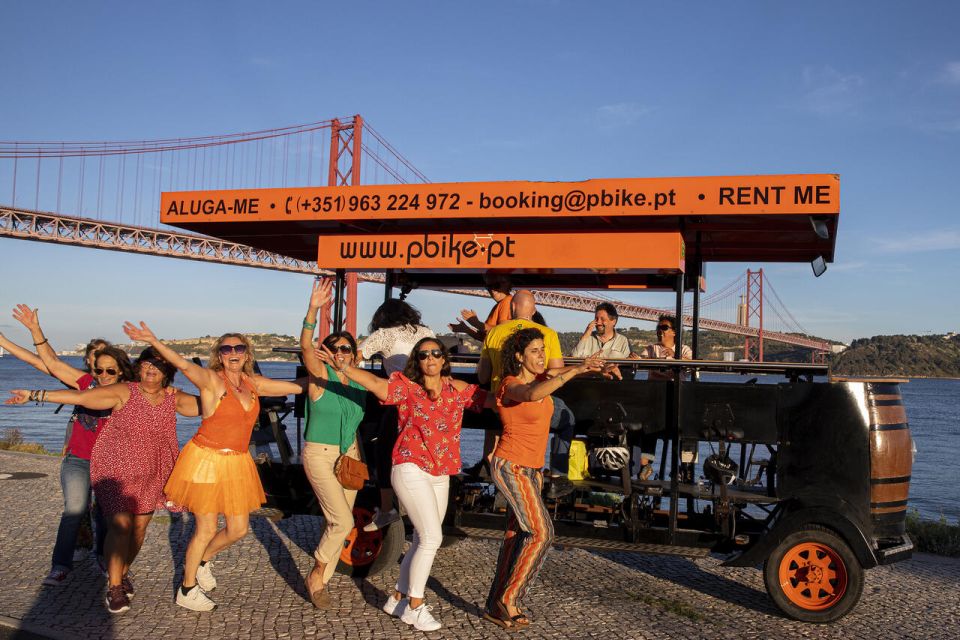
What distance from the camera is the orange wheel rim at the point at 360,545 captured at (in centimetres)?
593

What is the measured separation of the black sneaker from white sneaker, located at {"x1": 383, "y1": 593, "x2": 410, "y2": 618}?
1.07 m

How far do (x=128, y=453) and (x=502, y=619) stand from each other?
2.35m

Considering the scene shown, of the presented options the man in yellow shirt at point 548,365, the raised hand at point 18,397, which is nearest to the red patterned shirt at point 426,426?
the man in yellow shirt at point 548,365

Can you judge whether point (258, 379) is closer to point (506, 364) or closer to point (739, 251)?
point (506, 364)

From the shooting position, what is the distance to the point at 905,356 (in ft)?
270

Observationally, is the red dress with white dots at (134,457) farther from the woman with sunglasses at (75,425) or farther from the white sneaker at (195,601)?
the white sneaker at (195,601)

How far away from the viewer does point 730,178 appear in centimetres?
518

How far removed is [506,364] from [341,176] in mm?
44537

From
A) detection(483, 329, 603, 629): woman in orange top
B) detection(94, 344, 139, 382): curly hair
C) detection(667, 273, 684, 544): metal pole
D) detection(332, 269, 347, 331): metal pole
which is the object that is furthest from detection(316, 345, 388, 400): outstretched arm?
detection(332, 269, 347, 331): metal pole

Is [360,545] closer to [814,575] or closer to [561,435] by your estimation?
[561,435]

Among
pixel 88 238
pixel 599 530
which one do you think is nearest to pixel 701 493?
pixel 599 530

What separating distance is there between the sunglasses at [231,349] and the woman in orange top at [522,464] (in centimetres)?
154

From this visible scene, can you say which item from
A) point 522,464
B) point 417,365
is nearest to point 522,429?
point 522,464

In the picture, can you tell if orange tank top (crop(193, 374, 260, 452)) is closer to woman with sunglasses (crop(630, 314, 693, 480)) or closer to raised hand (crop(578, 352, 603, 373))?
raised hand (crop(578, 352, 603, 373))
